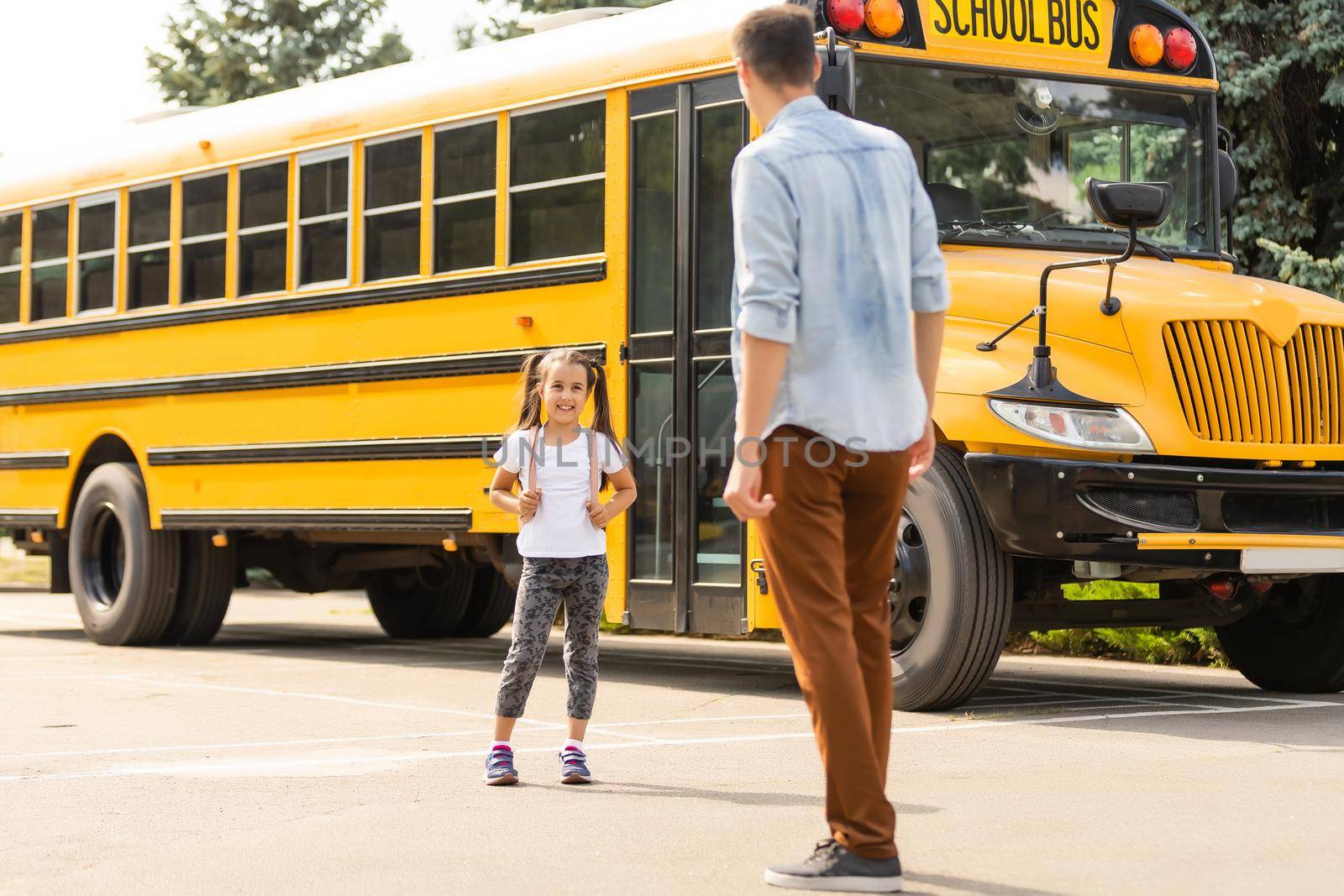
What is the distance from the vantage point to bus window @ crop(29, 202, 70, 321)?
12461mm

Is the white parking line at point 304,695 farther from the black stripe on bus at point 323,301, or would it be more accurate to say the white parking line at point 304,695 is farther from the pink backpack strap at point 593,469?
the black stripe on bus at point 323,301

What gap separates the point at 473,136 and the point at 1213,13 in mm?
6059

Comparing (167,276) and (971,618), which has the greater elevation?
(167,276)

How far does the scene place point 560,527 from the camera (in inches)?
245

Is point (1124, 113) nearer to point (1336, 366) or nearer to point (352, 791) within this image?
point (1336, 366)

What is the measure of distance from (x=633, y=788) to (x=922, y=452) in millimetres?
1726

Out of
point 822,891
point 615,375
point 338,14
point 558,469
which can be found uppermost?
point 338,14

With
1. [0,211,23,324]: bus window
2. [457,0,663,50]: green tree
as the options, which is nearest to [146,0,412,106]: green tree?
[457,0,663,50]: green tree

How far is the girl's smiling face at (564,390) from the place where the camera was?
6.27 m

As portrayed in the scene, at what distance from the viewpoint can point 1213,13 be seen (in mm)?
13586

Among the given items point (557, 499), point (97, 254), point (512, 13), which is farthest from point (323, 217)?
point (512, 13)

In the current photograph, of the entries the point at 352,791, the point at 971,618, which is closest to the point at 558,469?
the point at 352,791

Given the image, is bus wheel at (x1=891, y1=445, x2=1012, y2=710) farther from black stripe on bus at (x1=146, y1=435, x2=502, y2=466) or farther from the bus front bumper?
black stripe on bus at (x1=146, y1=435, x2=502, y2=466)

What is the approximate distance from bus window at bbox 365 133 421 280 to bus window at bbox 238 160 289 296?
29.0 inches
